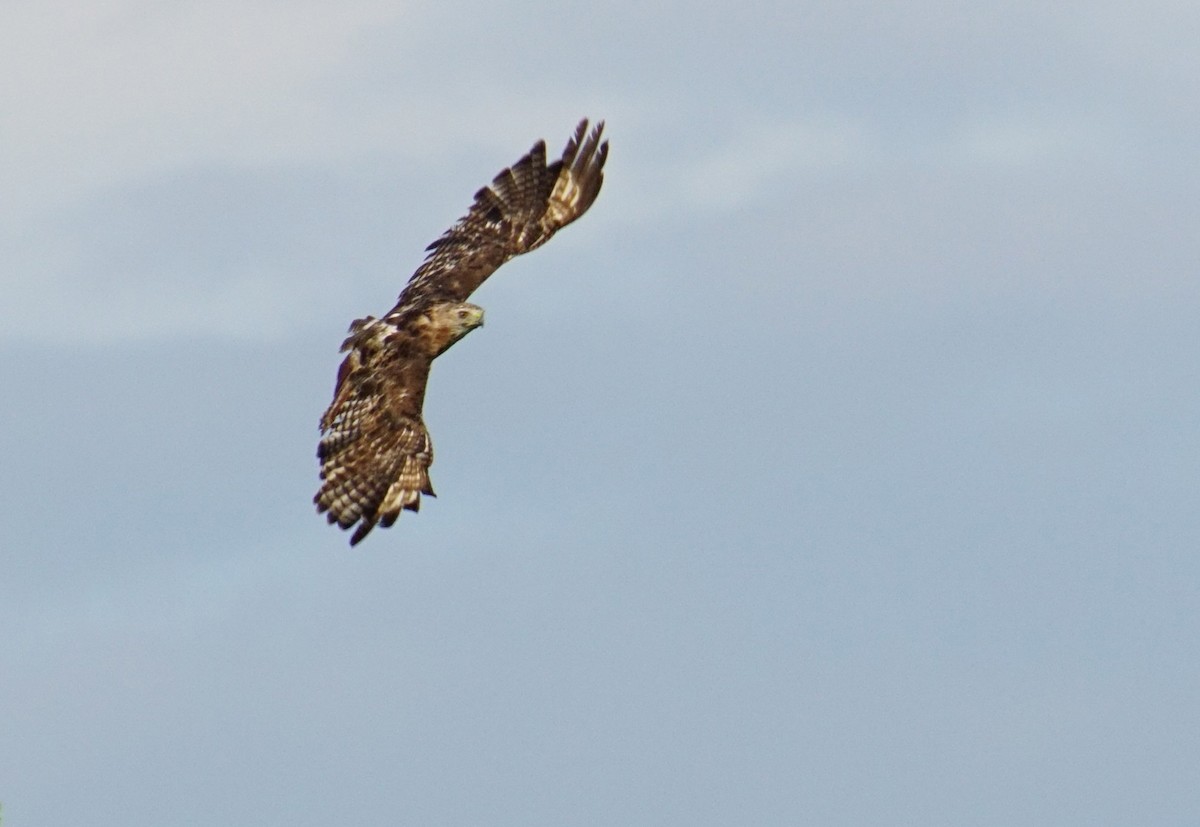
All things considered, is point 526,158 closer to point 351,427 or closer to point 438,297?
point 438,297

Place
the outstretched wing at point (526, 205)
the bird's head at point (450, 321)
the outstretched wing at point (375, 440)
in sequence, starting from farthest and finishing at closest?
the outstretched wing at point (526, 205), the bird's head at point (450, 321), the outstretched wing at point (375, 440)

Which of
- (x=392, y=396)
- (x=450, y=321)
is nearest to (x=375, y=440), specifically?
(x=392, y=396)

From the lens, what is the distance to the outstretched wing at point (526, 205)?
37906mm

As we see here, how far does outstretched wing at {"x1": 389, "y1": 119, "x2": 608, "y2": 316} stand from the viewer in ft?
124

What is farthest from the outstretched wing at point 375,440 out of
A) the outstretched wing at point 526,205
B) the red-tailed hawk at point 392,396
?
the outstretched wing at point 526,205

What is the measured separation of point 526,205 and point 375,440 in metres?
6.95

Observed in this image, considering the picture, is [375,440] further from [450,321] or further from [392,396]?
[450,321]

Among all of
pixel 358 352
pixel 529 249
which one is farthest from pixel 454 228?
pixel 358 352

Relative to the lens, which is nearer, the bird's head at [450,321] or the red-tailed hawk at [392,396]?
the red-tailed hawk at [392,396]

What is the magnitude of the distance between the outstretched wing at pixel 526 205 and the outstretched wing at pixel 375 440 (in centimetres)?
385

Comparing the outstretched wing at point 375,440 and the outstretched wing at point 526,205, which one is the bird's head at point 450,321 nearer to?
the outstretched wing at point 375,440

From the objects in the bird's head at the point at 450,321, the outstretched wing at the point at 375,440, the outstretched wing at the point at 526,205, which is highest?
the outstretched wing at the point at 526,205

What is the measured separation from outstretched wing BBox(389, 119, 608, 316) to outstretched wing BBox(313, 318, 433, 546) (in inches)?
152

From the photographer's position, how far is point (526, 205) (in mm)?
38938
